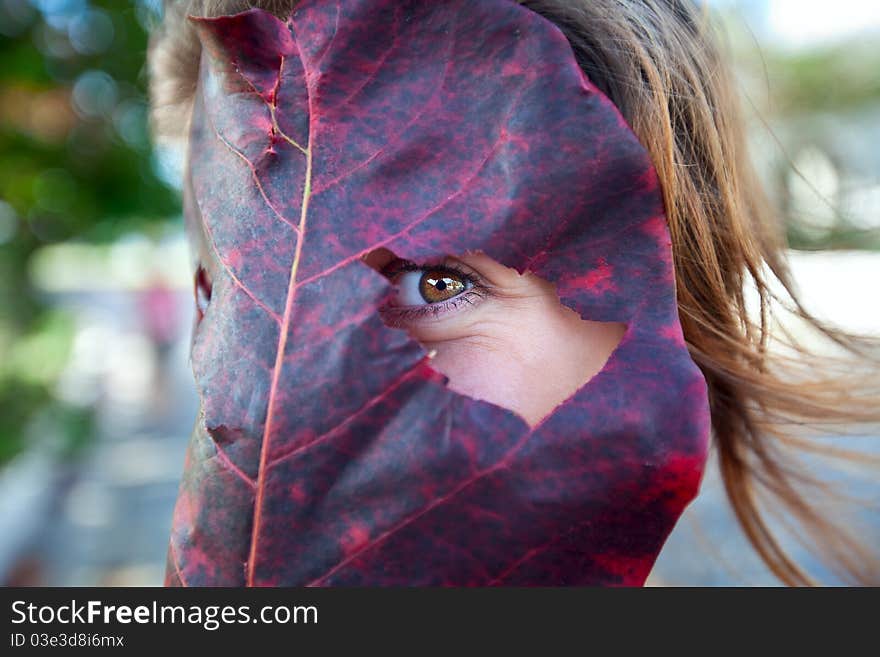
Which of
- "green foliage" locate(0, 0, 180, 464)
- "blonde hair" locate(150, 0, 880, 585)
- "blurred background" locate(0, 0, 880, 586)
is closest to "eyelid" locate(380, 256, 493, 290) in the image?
"blonde hair" locate(150, 0, 880, 585)

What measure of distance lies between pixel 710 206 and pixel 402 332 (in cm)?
64

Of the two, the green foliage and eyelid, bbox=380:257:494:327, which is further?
the green foliage

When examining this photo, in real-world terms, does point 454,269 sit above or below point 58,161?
below

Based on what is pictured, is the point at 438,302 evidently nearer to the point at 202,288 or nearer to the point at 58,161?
the point at 202,288

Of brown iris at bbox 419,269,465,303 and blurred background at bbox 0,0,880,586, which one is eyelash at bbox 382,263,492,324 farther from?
blurred background at bbox 0,0,880,586

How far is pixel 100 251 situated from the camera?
Result: 7.04 metres

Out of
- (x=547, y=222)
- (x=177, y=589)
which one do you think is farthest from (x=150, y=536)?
(x=547, y=222)

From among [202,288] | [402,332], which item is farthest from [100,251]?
[402,332]

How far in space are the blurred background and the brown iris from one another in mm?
1032

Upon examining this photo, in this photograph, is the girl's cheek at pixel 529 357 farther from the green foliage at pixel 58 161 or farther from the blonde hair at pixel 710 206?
the green foliage at pixel 58 161

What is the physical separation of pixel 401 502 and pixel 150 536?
14.9 ft

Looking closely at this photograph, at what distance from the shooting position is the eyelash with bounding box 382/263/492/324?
37.8 inches

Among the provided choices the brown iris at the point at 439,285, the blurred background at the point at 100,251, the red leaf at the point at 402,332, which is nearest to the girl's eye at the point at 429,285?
the brown iris at the point at 439,285

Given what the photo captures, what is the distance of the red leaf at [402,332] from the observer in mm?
790
